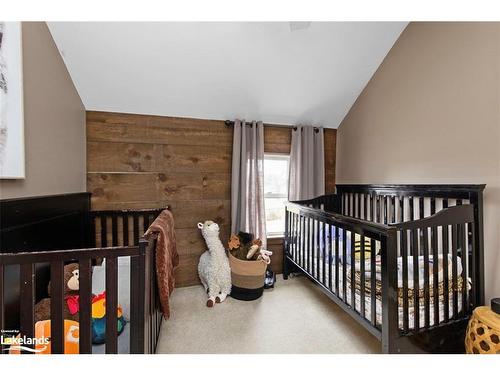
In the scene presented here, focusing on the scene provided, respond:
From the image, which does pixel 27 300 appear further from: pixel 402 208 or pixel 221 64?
pixel 402 208

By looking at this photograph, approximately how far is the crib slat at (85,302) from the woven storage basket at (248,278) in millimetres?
1297

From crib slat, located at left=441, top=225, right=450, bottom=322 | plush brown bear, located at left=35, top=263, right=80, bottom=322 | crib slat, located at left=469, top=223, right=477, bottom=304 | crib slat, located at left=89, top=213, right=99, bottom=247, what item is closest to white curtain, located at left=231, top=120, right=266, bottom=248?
crib slat, located at left=89, top=213, right=99, bottom=247

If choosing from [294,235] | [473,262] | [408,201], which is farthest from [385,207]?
[294,235]

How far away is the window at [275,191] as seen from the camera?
8.82ft

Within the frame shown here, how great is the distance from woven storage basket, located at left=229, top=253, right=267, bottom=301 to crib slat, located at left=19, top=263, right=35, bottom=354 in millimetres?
1426

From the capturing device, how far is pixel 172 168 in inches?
91.0

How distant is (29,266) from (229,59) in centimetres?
187

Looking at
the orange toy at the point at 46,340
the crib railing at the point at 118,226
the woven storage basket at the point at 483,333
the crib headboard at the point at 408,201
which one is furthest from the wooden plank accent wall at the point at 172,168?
the woven storage basket at the point at 483,333

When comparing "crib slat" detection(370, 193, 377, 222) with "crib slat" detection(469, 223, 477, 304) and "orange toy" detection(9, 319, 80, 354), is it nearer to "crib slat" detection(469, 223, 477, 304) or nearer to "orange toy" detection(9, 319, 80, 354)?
"crib slat" detection(469, 223, 477, 304)

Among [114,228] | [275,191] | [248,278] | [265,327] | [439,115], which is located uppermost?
[439,115]

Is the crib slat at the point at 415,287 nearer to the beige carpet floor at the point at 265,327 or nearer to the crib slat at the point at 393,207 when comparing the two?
the beige carpet floor at the point at 265,327

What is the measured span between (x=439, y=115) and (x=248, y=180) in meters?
1.67

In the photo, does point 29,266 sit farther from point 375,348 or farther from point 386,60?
point 386,60
